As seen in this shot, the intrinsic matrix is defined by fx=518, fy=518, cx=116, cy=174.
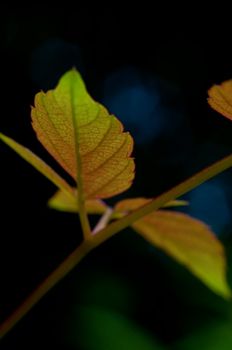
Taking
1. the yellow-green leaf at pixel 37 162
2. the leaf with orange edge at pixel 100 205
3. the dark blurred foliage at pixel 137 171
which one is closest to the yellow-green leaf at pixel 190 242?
the leaf with orange edge at pixel 100 205

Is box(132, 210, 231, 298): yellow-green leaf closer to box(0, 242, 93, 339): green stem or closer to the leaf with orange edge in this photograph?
the leaf with orange edge

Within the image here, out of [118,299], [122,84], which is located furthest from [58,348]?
[122,84]

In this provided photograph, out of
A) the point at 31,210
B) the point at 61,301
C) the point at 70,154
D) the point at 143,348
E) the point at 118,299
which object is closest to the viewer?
the point at 70,154

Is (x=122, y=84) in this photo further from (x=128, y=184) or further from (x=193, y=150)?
(x=128, y=184)

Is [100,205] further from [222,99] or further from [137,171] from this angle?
[137,171]

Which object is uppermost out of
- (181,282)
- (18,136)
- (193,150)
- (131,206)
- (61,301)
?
(131,206)

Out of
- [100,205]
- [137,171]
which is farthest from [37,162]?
[137,171]

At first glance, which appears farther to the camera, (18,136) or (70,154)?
(18,136)

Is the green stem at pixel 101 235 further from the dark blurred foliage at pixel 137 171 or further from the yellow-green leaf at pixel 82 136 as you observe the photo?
the dark blurred foliage at pixel 137 171
